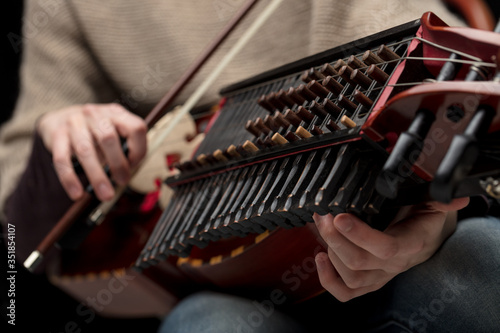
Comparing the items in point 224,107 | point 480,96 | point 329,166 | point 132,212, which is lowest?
point 132,212

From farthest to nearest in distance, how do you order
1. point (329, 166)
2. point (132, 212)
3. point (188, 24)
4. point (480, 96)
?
point (188, 24) → point (132, 212) → point (329, 166) → point (480, 96)

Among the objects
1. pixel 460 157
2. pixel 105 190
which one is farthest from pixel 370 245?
pixel 105 190

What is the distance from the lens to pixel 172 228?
2.24ft

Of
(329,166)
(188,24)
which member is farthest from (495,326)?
(188,24)

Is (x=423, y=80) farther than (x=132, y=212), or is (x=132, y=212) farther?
(x=132, y=212)

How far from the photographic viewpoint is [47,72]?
1165 mm

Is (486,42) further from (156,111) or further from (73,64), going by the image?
(73,64)

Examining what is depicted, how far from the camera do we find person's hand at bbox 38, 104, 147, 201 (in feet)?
2.73

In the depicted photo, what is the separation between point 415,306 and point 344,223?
0.24 meters

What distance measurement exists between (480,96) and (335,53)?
247 millimetres

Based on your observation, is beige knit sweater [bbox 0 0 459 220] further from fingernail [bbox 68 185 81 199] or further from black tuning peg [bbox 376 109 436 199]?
black tuning peg [bbox 376 109 436 199]

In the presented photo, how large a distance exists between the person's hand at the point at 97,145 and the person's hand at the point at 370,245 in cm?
44

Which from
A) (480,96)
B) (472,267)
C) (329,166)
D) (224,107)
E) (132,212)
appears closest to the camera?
(480,96)

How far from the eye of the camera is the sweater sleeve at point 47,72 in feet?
3.73
